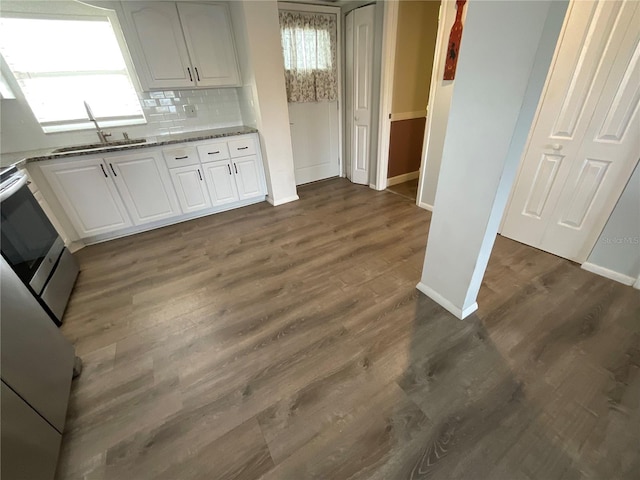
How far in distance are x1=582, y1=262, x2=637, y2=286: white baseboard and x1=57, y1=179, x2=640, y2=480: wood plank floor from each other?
7 cm

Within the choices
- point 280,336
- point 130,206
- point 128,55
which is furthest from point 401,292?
point 128,55

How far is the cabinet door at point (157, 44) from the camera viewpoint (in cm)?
253

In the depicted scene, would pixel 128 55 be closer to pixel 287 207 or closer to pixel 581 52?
pixel 287 207

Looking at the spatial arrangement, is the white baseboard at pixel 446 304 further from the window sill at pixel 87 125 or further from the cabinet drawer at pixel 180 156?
the window sill at pixel 87 125

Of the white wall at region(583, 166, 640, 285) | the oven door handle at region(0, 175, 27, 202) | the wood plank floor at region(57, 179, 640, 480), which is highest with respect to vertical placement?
the oven door handle at region(0, 175, 27, 202)

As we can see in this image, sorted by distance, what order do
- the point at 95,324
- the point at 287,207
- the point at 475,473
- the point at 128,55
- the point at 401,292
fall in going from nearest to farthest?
1. the point at 475,473
2. the point at 95,324
3. the point at 401,292
4. the point at 128,55
5. the point at 287,207

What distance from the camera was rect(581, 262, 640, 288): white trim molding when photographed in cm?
186

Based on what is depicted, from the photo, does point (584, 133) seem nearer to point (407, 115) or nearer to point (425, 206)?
point (425, 206)

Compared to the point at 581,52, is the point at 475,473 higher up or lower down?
lower down

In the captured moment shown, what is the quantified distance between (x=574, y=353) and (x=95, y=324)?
2.97 meters

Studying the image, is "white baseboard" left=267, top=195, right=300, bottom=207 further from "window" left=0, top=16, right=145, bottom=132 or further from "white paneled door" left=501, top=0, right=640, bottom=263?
"white paneled door" left=501, top=0, right=640, bottom=263

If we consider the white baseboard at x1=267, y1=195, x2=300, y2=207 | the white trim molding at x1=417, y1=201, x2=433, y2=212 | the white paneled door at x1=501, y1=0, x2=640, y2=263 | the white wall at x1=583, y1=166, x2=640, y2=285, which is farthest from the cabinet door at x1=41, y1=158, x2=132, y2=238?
the white wall at x1=583, y1=166, x2=640, y2=285

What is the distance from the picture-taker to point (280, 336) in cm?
166

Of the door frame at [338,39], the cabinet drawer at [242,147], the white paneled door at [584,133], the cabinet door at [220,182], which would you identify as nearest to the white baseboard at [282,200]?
Result: the cabinet door at [220,182]
